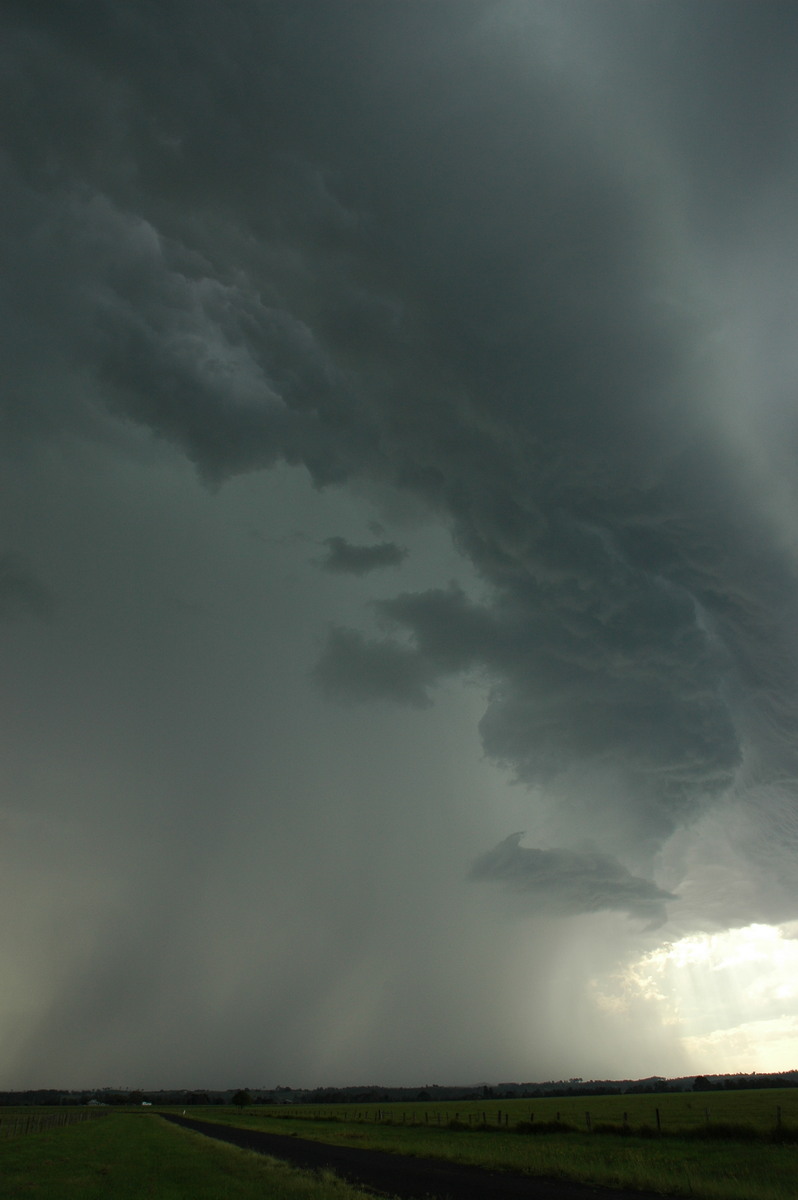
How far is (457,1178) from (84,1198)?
14.6 m

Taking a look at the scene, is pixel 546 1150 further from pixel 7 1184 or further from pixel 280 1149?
pixel 7 1184

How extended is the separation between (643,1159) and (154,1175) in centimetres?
2273

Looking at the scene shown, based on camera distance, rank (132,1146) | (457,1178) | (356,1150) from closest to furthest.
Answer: (457,1178) → (356,1150) → (132,1146)

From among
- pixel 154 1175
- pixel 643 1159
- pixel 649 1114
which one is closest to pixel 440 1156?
pixel 643 1159

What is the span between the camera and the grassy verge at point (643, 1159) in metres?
24.0

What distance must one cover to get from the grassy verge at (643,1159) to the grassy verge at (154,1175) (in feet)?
31.6

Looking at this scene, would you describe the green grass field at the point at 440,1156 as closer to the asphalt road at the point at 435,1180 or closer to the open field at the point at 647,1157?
the open field at the point at 647,1157

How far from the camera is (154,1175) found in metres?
31.9

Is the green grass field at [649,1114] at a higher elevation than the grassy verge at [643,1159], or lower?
lower

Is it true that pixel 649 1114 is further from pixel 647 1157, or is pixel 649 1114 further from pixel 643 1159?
pixel 643 1159

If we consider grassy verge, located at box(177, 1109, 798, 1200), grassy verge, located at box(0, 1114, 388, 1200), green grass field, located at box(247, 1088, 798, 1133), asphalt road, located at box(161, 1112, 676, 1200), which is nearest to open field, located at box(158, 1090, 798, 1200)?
grassy verge, located at box(177, 1109, 798, 1200)

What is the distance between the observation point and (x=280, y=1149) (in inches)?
1768

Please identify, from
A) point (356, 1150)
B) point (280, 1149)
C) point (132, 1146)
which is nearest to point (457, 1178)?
point (356, 1150)

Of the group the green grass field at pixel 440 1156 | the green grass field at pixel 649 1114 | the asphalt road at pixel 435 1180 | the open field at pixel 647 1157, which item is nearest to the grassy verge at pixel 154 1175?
the green grass field at pixel 440 1156
